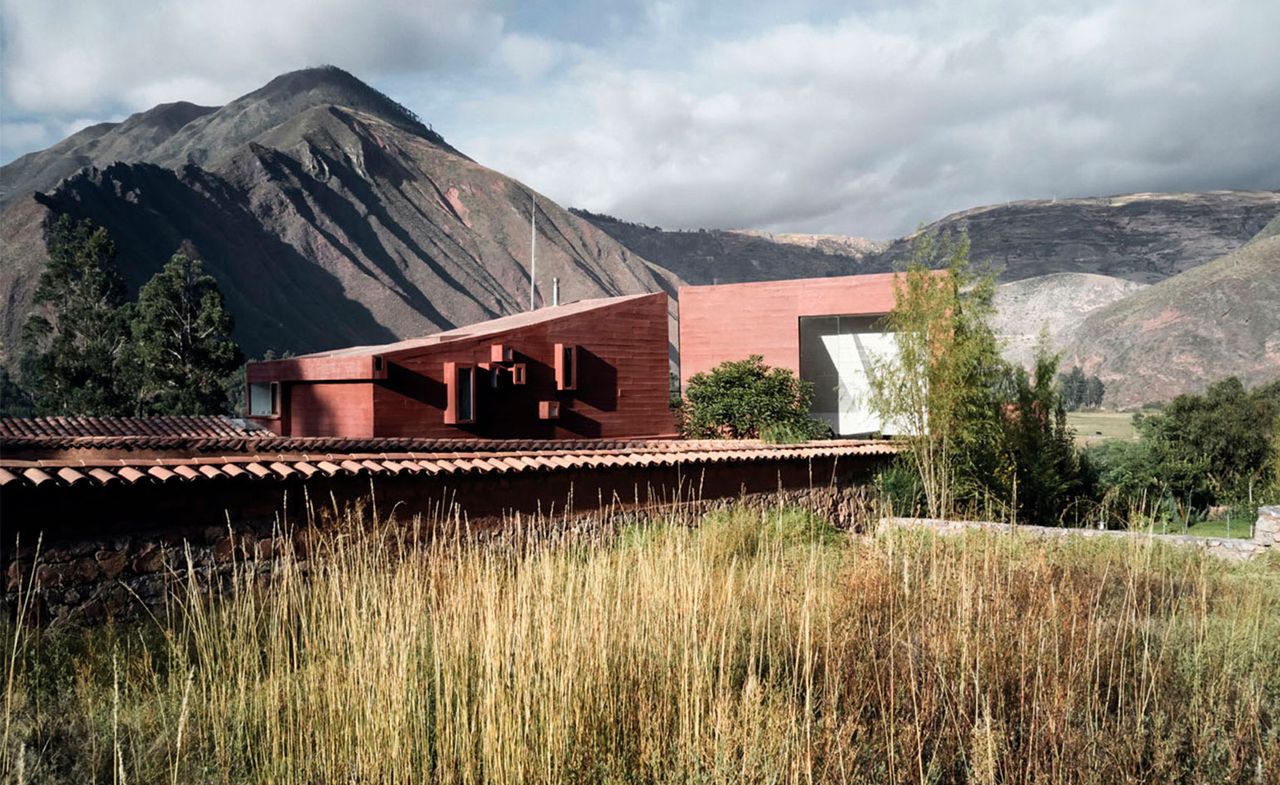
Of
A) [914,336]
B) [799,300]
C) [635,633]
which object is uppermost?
[799,300]

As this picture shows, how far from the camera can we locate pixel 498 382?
1950 centimetres

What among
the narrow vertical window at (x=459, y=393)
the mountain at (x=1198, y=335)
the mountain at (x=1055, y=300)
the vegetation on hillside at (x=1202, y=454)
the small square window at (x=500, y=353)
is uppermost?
the mountain at (x=1055, y=300)

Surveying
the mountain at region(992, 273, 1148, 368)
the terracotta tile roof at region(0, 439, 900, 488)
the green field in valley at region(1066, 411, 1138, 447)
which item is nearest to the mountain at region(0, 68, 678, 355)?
the mountain at region(992, 273, 1148, 368)

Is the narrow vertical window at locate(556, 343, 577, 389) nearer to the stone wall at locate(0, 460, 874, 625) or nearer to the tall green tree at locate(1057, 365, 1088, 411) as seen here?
the stone wall at locate(0, 460, 874, 625)

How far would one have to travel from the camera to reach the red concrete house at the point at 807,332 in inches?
907

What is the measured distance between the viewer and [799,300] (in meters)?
23.4

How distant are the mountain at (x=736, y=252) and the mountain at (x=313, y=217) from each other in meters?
18.7

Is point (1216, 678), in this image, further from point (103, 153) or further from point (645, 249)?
point (645, 249)

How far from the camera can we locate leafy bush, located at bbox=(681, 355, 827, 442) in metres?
21.4

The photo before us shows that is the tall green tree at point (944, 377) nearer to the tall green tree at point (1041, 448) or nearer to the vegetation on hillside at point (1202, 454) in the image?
the tall green tree at point (1041, 448)

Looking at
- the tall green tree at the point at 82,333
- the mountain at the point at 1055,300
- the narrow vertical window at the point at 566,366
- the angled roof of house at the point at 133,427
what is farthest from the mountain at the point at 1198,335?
the tall green tree at the point at 82,333

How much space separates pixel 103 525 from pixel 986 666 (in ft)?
21.5

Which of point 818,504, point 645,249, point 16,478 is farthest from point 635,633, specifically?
point 645,249

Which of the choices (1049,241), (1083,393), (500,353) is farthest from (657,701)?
(1049,241)
